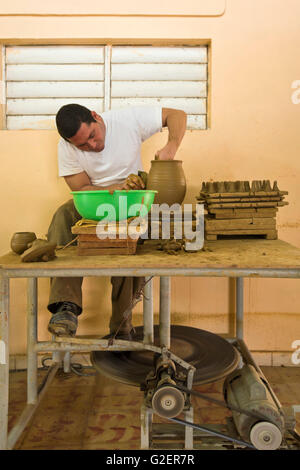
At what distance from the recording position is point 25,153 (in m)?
2.54

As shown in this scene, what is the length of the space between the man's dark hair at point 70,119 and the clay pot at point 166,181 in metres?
0.42

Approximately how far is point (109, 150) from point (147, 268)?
3.62ft

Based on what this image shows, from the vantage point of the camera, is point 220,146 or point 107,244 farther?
point 220,146

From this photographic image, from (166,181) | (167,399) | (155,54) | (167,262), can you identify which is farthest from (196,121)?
(167,399)

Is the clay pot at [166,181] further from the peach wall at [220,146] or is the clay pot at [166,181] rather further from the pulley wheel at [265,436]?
the pulley wheel at [265,436]

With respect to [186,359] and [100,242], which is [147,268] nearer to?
[100,242]

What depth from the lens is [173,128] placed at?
7.40 ft

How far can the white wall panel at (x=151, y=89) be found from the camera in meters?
2.58

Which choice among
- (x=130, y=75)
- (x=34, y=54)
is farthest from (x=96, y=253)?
(x=34, y=54)

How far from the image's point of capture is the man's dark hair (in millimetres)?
2020

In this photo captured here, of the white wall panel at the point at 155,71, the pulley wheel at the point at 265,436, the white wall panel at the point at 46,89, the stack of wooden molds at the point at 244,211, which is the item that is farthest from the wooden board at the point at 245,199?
the white wall panel at the point at 46,89

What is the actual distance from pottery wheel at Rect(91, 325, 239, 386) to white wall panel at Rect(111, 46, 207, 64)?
166 centimetres

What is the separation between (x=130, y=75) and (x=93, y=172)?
0.72 metres

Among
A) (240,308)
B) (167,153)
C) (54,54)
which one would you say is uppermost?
(54,54)
